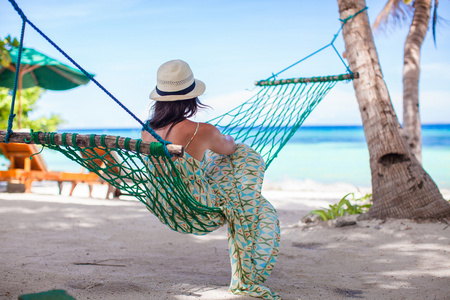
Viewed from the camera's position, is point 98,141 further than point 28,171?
No

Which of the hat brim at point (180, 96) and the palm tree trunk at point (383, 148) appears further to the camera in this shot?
the palm tree trunk at point (383, 148)

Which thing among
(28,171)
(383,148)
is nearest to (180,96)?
(383,148)

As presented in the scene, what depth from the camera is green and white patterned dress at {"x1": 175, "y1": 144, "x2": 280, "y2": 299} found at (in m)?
1.83

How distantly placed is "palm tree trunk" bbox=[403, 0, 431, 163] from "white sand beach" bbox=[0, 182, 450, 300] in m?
1.36

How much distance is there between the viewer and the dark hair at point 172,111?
1.81 m

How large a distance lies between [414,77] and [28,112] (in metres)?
6.46

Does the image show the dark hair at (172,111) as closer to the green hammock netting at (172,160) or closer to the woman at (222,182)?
the woman at (222,182)

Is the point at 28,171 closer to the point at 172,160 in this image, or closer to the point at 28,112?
the point at 28,112

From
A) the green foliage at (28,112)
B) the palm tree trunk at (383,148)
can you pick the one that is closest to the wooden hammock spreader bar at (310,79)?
the palm tree trunk at (383,148)

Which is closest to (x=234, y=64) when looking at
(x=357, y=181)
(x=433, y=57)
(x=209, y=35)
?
(x=209, y=35)

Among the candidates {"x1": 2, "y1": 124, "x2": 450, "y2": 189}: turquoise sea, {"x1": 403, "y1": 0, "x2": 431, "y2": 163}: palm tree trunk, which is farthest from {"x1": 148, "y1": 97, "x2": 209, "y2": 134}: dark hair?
{"x1": 2, "y1": 124, "x2": 450, "y2": 189}: turquoise sea

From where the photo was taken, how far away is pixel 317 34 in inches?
1353

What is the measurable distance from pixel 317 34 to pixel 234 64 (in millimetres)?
7446

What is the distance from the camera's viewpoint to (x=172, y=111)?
6.00ft
